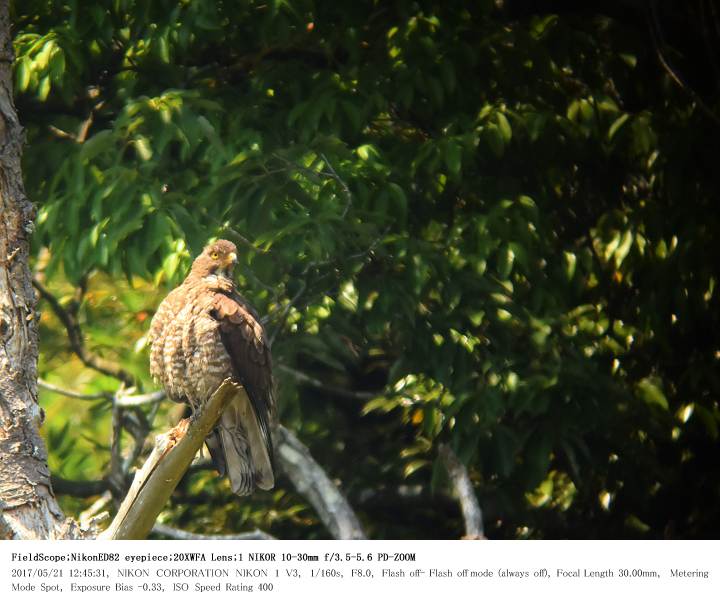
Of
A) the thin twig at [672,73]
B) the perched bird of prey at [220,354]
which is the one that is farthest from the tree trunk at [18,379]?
the thin twig at [672,73]

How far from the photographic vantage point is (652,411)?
276 centimetres

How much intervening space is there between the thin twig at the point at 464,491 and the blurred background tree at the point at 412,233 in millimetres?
28

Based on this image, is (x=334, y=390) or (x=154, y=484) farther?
(x=334, y=390)

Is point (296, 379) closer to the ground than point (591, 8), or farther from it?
closer to the ground

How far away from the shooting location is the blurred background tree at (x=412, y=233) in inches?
108

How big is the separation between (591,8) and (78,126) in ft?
4.69

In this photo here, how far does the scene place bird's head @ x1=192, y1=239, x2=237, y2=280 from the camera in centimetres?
259

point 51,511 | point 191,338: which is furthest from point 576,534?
point 51,511

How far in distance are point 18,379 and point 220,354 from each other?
50cm

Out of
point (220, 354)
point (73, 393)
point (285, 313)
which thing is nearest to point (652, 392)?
point (285, 313)

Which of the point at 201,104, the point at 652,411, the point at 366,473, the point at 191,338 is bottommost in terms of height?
the point at 366,473

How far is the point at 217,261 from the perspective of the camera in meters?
2.59

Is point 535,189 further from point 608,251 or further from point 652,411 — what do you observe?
point 652,411

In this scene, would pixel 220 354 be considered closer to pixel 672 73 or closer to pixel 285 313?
pixel 285 313
